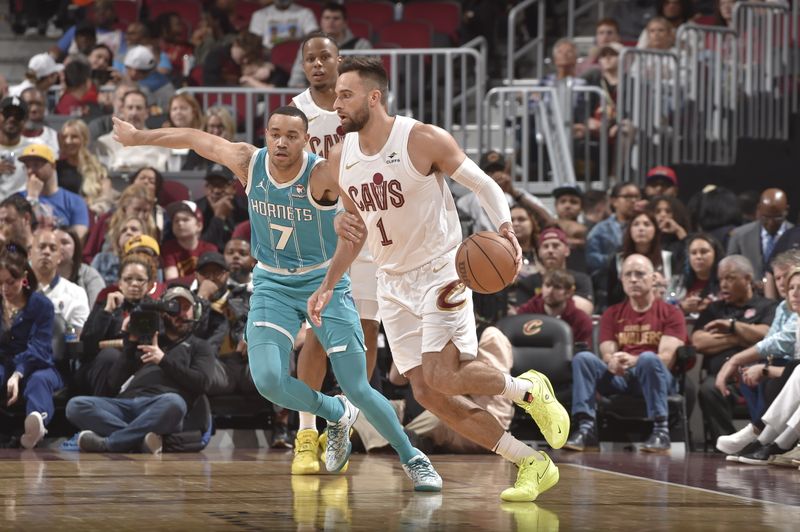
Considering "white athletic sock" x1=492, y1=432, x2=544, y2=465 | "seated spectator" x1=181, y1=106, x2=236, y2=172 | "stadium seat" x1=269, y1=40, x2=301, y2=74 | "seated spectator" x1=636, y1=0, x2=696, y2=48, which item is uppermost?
"seated spectator" x1=636, y1=0, x2=696, y2=48

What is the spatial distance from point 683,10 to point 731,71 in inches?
88.9

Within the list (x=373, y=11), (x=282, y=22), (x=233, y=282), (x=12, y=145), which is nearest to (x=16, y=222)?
(x=12, y=145)

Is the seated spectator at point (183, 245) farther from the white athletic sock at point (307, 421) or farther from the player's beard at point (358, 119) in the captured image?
the player's beard at point (358, 119)

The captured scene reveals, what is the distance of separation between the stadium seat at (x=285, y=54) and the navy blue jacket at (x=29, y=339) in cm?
643

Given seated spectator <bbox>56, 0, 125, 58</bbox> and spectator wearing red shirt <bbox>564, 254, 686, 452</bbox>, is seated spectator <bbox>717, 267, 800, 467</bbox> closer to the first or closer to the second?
spectator wearing red shirt <bbox>564, 254, 686, 452</bbox>

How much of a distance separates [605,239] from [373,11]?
6546mm

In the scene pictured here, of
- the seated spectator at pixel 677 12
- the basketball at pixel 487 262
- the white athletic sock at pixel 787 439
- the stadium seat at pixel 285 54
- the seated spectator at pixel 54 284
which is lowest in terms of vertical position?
the white athletic sock at pixel 787 439

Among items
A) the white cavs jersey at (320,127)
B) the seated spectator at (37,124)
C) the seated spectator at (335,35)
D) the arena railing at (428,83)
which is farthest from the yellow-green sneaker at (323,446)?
the seated spectator at (335,35)

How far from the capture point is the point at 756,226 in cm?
1151

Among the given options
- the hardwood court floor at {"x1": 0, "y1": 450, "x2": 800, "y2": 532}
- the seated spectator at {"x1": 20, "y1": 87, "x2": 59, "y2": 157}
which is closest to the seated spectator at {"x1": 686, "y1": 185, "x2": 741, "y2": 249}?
the hardwood court floor at {"x1": 0, "y1": 450, "x2": 800, "y2": 532}

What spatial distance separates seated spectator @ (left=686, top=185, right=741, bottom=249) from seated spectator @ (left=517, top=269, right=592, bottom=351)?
7.23ft

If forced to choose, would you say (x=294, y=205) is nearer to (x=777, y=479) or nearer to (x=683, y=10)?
(x=777, y=479)

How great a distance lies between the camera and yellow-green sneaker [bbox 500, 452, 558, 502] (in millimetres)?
6254

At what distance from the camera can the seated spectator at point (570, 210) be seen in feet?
39.5
